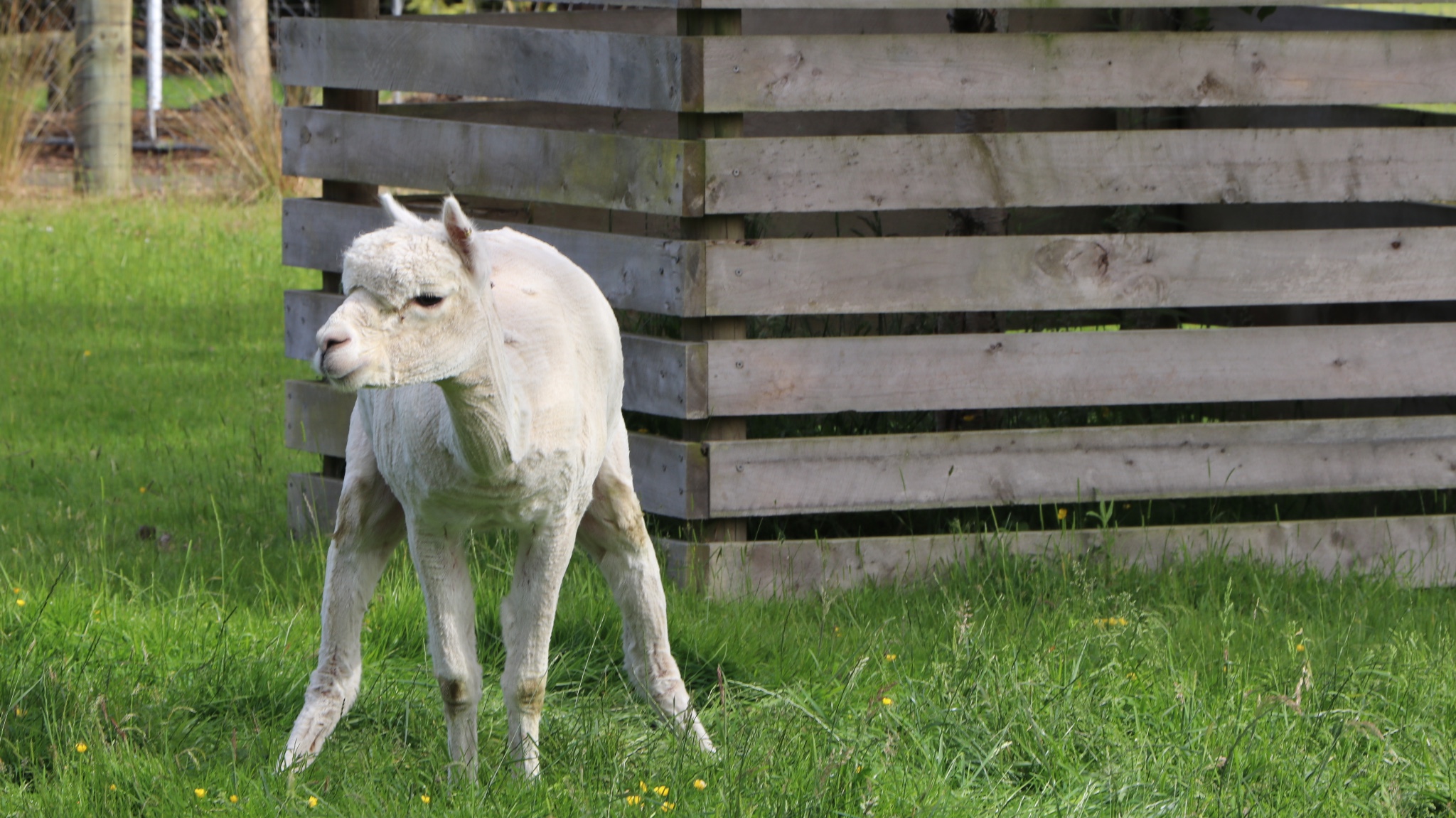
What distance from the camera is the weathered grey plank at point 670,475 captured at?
16.6 feet

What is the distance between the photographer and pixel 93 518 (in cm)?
604

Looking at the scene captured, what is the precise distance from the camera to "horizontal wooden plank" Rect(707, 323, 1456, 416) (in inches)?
200

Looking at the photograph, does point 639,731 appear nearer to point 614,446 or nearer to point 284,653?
point 614,446

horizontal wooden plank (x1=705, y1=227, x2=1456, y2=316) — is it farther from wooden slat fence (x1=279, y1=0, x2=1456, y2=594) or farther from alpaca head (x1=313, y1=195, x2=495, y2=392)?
alpaca head (x1=313, y1=195, x2=495, y2=392)

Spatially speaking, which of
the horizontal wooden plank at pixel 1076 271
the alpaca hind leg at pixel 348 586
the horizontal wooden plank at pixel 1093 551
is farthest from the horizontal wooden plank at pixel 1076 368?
the alpaca hind leg at pixel 348 586

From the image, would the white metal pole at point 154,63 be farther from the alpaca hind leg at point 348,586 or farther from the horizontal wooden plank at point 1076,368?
the alpaca hind leg at point 348,586

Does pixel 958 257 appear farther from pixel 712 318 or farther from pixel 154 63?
pixel 154 63

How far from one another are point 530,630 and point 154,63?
1407cm

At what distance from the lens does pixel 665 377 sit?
5047 millimetres

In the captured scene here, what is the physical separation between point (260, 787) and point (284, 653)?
0.97m

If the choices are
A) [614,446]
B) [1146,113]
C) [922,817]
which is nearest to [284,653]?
[614,446]

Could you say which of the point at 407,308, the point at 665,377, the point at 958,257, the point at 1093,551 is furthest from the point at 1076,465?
the point at 407,308

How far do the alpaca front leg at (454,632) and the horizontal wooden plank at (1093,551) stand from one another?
5.28ft

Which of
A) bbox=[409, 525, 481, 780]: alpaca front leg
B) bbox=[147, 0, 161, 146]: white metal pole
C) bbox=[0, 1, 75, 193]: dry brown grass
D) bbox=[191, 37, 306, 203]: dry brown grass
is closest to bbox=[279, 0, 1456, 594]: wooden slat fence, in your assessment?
bbox=[409, 525, 481, 780]: alpaca front leg
